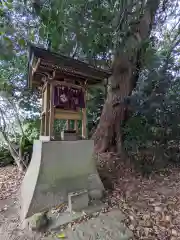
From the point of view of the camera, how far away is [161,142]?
4.83 m

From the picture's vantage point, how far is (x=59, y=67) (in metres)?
3.20

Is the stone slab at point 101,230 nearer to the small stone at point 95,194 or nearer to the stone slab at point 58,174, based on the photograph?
the small stone at point 95,194

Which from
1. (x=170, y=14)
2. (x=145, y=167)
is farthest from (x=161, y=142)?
(x=170, y=14)

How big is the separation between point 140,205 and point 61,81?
10.8 ft

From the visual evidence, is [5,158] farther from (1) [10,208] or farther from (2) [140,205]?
(2) [140,205]

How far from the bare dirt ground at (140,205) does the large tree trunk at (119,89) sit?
113 centimetres

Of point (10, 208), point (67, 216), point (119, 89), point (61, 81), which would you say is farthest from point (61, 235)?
point (119, 89)

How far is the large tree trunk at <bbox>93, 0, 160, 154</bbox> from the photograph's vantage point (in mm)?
5164

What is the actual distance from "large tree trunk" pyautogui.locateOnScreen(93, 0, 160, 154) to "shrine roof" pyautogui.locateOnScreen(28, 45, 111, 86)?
1670 mm

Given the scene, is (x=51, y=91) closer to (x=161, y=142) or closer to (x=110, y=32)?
(x=110, y=32)

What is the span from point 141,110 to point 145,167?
1767 millimetres

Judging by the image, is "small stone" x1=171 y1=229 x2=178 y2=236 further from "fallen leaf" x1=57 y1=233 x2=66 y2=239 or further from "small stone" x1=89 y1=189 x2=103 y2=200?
"fallen leaf" x1=57 y1=233 x2=66 y2=239

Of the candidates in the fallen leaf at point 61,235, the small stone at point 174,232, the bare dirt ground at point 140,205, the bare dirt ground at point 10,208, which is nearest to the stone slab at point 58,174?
the bare dirt ground at point 10,208

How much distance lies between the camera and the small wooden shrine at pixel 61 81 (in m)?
3.11
